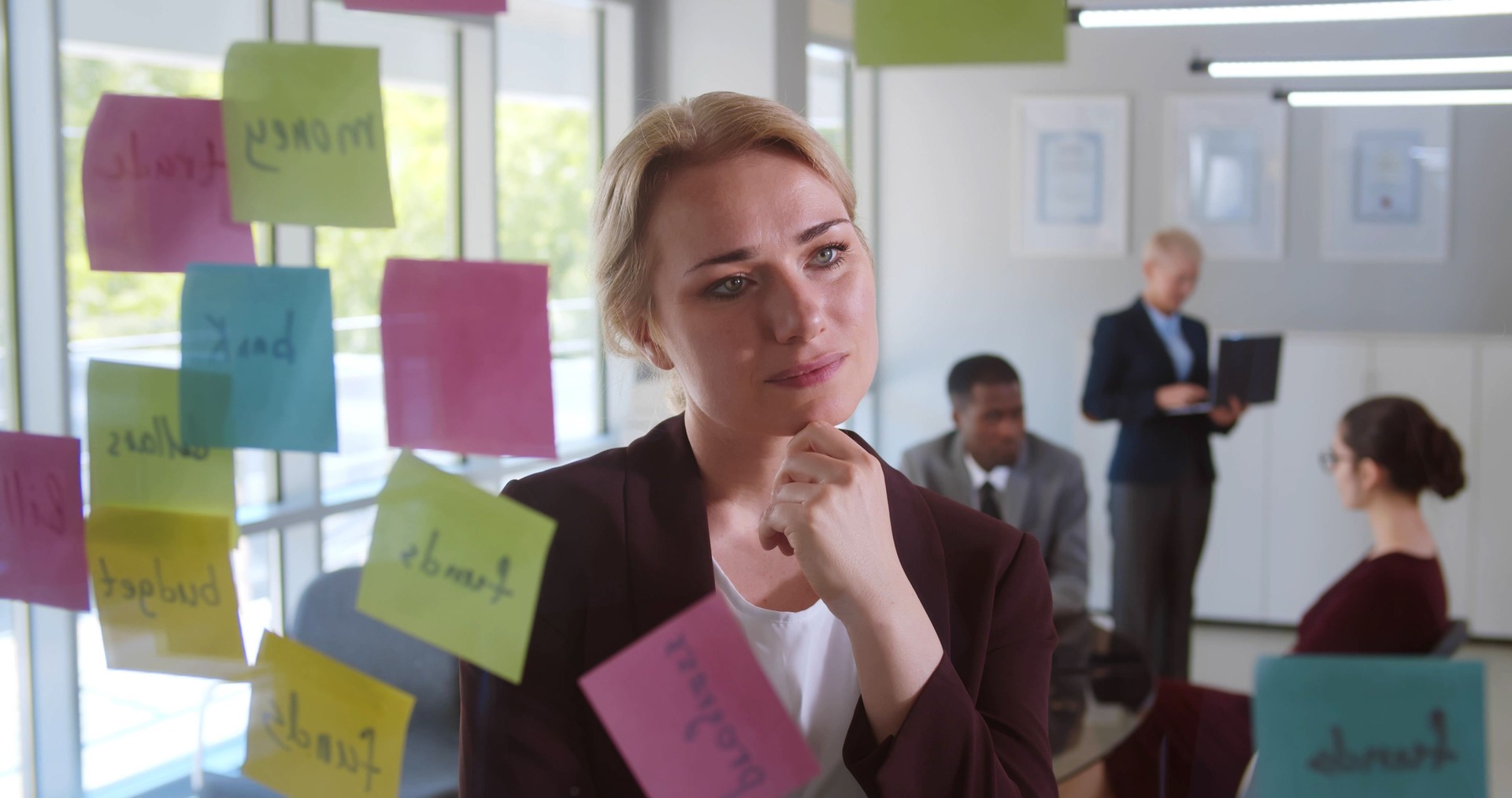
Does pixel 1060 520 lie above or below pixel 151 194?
below

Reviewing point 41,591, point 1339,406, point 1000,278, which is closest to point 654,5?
point 41,591

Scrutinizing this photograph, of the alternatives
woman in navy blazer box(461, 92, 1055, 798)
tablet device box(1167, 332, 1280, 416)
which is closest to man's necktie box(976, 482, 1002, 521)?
woman in navy blazer box(461, 92, 1055, 798)

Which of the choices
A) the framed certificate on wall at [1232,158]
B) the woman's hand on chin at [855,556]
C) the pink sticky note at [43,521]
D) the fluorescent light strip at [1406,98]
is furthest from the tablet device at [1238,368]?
the pink sticky note at [43,521]

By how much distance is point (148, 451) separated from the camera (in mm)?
619

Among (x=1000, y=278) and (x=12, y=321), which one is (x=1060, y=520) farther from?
(x=12, y=321)

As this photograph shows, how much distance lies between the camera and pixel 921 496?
518 mm

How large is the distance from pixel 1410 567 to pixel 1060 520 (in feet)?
1.92

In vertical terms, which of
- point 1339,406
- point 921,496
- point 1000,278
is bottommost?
point 1339,406

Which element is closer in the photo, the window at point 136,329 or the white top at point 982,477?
the window at point 136,329

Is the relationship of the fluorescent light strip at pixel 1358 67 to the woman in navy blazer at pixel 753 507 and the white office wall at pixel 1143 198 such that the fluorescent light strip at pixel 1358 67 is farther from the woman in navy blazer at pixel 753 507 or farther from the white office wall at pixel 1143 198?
the woman in navy blazer at pixel 753 507

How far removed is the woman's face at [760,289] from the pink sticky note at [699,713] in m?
0.09

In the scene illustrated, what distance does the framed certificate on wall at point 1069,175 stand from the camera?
1014mm

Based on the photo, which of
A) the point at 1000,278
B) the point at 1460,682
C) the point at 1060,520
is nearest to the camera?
the point at 1460,682

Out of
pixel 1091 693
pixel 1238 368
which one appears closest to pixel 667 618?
pixel 1238 368
